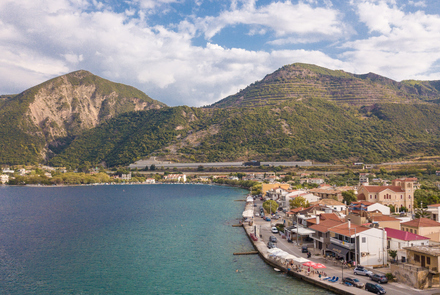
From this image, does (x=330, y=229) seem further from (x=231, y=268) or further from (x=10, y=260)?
(x=10, y=260)

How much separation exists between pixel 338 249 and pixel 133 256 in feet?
66.2

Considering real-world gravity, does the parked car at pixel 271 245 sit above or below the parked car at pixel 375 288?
below

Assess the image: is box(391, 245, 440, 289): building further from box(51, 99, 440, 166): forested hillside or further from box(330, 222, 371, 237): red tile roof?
box(51, 99, 440, 166): forested hillside

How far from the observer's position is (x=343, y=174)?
109m

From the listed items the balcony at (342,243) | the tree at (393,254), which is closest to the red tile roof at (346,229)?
the balcony at (342,243)

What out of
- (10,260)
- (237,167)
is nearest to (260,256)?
(10,260)

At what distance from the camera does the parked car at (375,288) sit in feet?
69.7

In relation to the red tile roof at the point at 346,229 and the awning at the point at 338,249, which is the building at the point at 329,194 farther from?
the awning at the point at 338,249

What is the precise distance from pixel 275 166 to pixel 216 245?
103497mm

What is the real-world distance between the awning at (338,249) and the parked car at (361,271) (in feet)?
8.97

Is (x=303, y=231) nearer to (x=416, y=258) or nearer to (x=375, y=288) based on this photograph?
(x=416, y=258)

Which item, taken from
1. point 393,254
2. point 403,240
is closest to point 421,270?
point 393,254

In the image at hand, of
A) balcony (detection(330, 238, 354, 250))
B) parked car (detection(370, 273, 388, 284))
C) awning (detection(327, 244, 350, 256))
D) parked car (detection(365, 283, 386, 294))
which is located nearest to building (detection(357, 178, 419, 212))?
awning (detection(327, 244, 350, 256))

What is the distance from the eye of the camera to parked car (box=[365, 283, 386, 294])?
69.7 ft
